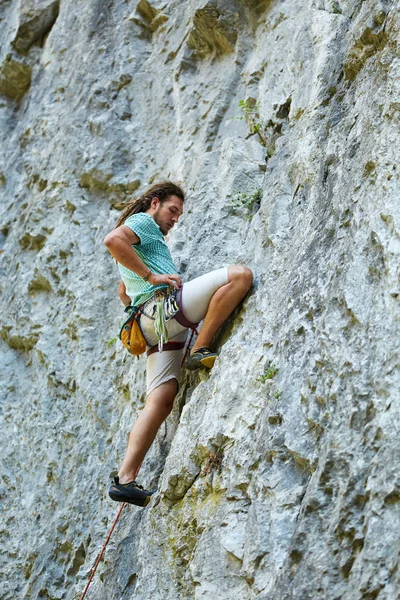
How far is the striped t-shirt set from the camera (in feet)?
17.6

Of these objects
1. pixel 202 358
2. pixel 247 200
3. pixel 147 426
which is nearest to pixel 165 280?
pixel 202 358

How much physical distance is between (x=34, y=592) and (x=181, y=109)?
444cm

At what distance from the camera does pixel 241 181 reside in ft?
20.0

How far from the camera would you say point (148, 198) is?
582 centimetres

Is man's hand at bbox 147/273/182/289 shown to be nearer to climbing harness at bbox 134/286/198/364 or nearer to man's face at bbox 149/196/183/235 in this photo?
climbing harness at bbox 134/286/198/364

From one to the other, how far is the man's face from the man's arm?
1.82 ft

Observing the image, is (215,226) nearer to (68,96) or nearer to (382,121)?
(382,121)

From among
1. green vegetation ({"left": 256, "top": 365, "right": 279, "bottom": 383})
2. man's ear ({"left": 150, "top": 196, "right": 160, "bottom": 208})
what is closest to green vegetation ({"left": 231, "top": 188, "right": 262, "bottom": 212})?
man's ear ({"left": 150, "top": 196, "right": 160, "bottom": 208})

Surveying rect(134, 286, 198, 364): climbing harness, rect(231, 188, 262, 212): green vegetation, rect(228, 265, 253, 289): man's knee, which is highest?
rect(231, 188, 262, 212): green vegetation

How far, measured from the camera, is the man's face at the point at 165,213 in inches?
227

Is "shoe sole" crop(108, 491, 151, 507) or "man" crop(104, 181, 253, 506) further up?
"man" crop(104, 181, 253, 506)

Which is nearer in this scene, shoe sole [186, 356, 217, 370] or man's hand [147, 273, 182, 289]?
shoe sole [186, 356, 217, 370]

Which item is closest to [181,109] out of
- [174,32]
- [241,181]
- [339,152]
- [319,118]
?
[174,32]

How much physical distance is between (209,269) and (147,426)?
133cm
